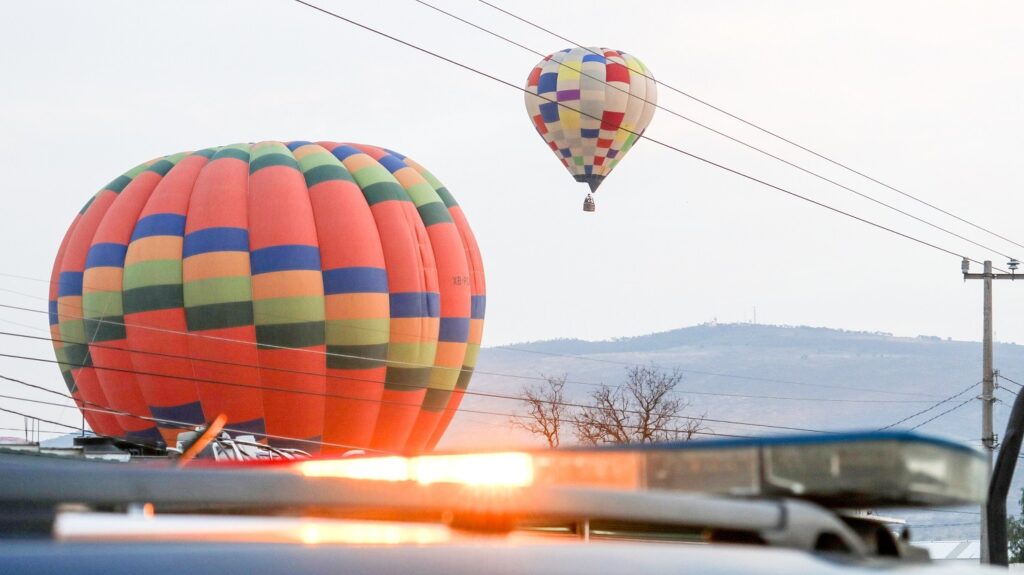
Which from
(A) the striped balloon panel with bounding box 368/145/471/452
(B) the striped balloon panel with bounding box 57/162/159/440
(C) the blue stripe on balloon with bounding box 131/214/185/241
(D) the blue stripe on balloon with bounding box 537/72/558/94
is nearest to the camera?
(C) the blue stripe on balloon with bounding box 131/214/185/241

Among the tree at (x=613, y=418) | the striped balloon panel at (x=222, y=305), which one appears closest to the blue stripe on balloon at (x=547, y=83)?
the striped balloon panel at (x=222, y=305)

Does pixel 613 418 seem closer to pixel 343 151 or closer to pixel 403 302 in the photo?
pixel 343 151

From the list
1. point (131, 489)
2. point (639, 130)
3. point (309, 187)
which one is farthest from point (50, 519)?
point (639, 130)

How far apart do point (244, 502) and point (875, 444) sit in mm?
873

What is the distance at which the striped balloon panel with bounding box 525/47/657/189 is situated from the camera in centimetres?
3681

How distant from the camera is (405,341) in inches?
1165

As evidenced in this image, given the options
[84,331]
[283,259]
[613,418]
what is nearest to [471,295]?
[283,259]

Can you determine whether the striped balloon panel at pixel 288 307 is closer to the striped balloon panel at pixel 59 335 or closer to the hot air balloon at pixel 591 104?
the striped balloon panel at pixel 59 335

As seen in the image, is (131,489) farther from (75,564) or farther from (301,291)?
(301,291)

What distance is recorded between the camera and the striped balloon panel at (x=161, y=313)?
28.7m

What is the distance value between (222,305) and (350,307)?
2333 millimetres

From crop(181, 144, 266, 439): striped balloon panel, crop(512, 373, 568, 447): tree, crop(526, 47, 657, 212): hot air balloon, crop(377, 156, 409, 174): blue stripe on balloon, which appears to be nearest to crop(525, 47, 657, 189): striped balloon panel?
crop(526, 47, 657, 212): hot air balloon

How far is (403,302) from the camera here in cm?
2928

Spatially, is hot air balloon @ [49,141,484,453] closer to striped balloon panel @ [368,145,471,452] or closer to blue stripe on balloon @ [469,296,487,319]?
striped balloon panel @ [368,145,471,452]
